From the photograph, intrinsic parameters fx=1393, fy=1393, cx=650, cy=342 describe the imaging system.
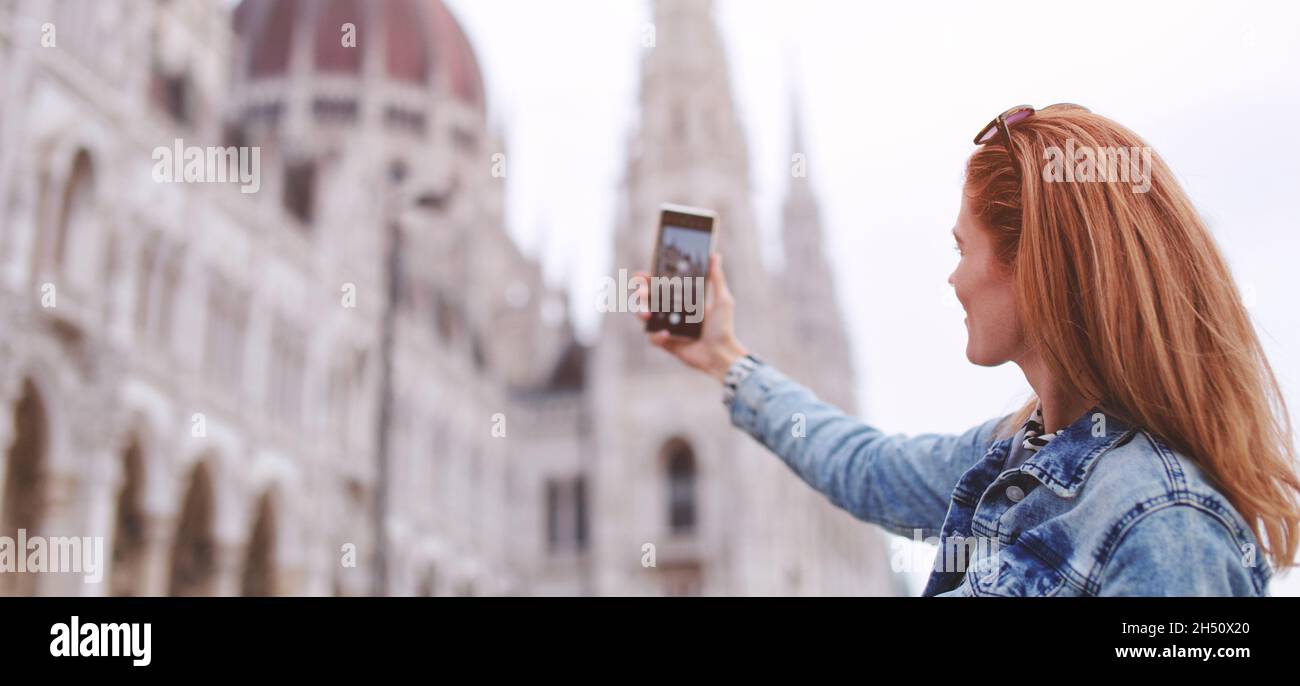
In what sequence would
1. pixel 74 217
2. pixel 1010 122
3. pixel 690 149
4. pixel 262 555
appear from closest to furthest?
pixel 1010 122 < pixel 74 217 < pixel 262 555 < pixel 690 149

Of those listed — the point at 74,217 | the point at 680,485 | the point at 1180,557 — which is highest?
the point at 74,217

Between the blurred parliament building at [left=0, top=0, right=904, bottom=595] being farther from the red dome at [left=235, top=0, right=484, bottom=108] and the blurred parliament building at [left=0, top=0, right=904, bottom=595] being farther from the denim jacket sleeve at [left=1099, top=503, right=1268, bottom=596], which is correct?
the denim jacket sleeve at [left=1099, top=503, right=1268, bottom=596]

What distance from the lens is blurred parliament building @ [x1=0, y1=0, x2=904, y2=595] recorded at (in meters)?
18.7

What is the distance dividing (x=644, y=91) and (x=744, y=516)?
13.0 metres

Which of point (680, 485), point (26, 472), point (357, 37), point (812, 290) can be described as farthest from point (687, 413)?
point (812, 290)

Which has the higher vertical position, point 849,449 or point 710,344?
point 710,344

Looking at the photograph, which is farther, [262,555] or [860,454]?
[262,555]

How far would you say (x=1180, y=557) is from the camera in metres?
1.40

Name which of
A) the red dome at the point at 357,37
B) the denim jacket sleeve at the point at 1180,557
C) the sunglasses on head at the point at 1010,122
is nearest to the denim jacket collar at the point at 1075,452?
the denim jacket sleeve at the point at 1180,557

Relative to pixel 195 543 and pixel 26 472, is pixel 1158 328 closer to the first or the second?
pixel 26 472

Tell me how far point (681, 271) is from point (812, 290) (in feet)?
173

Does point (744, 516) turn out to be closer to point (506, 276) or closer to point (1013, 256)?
point (506, 276)

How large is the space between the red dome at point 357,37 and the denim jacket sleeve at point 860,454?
44.4 metres

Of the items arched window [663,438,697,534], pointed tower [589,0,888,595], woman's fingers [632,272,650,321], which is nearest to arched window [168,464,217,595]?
pointed tower [589,0,888,595]
